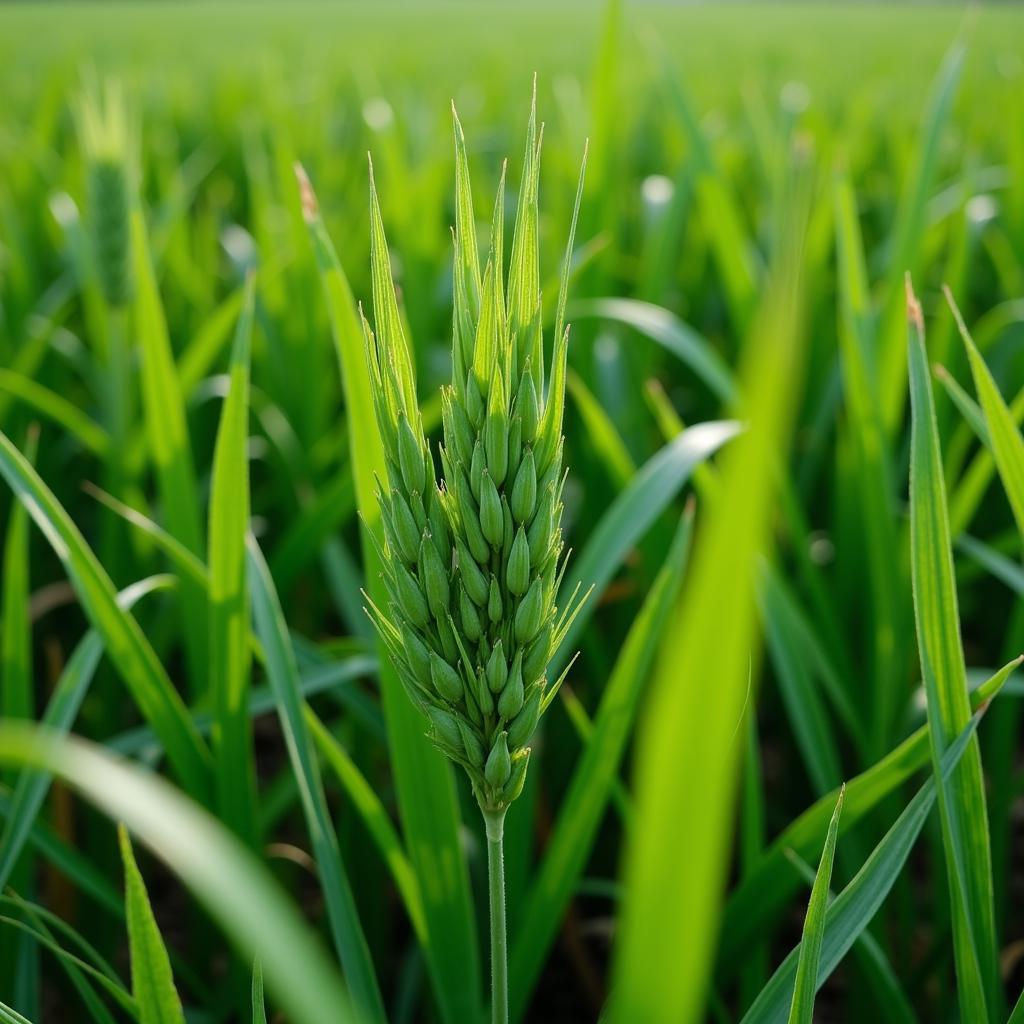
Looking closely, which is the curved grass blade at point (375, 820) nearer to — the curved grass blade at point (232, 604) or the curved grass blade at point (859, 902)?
the curved grass blade at point (232, 604)

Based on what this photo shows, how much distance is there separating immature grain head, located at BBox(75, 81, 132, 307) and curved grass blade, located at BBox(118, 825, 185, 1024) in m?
1.27

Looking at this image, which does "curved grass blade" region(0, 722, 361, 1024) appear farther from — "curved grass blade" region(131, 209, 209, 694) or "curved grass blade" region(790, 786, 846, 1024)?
"curved grass blade" region(131, 209, 209, 694)

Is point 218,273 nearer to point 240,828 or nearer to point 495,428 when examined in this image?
point 240,828

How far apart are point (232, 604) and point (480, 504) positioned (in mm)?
487

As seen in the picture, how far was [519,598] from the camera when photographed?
514 millimetres

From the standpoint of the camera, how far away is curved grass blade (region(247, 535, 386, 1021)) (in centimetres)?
77

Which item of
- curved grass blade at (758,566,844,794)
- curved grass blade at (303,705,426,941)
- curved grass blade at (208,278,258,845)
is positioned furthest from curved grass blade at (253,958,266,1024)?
curved grass blade at (758,566,844,794)

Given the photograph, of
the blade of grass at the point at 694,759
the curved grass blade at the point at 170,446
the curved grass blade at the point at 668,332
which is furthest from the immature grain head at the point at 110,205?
the blade of grass at the point at 694,759

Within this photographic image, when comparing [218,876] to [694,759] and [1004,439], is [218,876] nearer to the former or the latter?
[694,759]

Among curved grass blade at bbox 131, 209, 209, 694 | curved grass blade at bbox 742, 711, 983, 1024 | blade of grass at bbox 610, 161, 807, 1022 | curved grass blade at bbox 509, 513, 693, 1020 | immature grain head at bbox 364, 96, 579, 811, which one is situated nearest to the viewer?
blade of grass at bbox 610, 161, 807, 1022

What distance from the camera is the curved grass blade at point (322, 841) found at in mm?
766

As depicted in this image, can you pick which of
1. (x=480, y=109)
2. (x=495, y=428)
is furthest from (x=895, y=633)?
(x=480, y=109)

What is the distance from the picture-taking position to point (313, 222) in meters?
0.85

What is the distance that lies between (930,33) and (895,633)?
43.2ft
